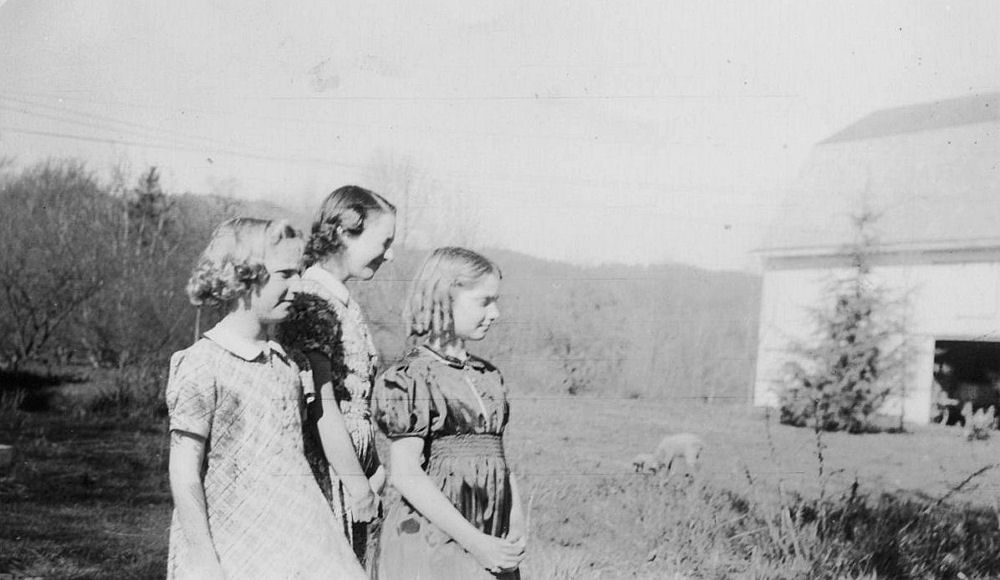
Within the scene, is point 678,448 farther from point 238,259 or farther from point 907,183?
point 238,259

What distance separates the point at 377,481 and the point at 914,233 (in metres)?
2.20

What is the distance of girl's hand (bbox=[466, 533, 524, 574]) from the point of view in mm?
1653

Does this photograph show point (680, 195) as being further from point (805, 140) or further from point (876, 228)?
point (876, 228)

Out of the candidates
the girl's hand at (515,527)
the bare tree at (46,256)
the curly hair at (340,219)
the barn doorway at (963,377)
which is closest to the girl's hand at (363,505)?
the girl's hand at (515,527)

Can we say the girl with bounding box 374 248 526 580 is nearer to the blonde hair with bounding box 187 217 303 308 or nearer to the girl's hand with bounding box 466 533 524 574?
the girl's hand with bounding box 466 533 524 574

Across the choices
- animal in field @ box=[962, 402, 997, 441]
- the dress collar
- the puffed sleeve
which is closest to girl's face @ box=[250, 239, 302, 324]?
the dress collar

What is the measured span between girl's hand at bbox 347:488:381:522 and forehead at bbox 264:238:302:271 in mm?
493

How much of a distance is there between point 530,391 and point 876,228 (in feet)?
4.74

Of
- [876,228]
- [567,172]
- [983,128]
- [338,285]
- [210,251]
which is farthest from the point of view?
[876,228]

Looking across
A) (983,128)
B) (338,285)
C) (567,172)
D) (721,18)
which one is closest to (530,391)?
(567,172)

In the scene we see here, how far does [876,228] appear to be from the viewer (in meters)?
2.78

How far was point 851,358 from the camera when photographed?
325 cm

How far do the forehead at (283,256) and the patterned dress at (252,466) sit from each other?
0.51ft

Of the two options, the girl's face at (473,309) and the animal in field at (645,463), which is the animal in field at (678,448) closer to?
the animal in field at (645,463)
